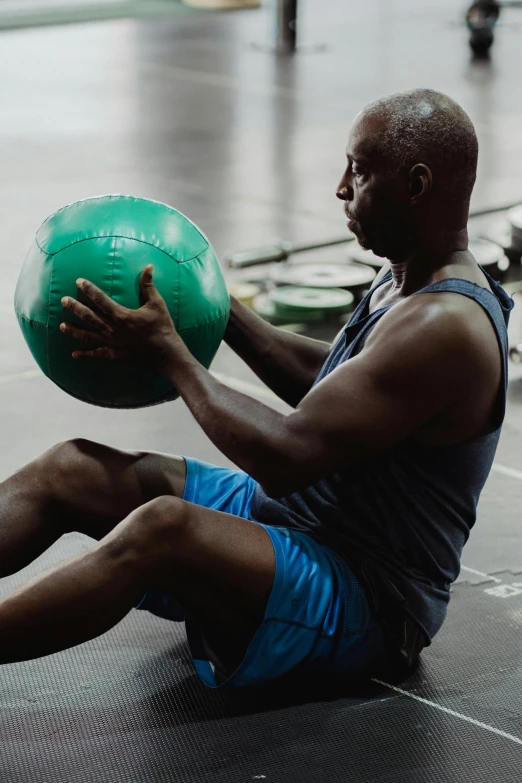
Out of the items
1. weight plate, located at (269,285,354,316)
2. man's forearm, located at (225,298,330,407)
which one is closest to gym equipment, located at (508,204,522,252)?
weight plate, located at (269,285,354,316)

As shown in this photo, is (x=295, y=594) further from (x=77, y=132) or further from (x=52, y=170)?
(x=77, y=132)

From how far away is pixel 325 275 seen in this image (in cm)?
523

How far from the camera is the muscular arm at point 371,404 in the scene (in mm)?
2174

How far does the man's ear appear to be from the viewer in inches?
88.7

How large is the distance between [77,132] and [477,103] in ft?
10.2

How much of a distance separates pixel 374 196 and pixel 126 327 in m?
0.52

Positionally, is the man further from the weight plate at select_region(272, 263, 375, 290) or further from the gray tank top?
the weight plate at select_region(272, 263, 375, 290)

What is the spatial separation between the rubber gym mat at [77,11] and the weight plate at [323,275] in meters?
8.71

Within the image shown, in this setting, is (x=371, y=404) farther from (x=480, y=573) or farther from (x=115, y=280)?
Answer: (x=480, y=573)

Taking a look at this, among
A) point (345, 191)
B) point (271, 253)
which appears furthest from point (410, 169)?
point (271, 253)

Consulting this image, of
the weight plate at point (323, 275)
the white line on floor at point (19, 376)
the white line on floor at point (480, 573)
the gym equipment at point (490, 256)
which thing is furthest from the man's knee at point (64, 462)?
the gym equipment at point (490, 256)

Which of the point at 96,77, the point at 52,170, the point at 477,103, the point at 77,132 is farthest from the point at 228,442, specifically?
the point at 96,77

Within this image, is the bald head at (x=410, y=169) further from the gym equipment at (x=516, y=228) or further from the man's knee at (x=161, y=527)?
the gym equipment at (x=516, y=228)

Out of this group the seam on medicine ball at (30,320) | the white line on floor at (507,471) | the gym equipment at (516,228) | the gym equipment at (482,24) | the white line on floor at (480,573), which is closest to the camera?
the seam on medicine ball at (30,320)
